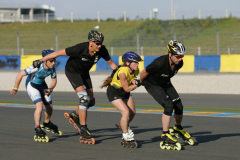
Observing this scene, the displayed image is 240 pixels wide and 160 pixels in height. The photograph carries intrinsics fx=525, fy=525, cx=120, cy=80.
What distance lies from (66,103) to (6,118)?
13.1ft

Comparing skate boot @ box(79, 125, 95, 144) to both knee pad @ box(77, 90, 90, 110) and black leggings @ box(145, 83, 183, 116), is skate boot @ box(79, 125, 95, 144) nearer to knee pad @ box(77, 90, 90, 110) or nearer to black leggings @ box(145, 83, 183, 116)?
knee pad @ box(77, 90, 90, 110)

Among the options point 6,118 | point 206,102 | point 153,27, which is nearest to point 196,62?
point 206,102

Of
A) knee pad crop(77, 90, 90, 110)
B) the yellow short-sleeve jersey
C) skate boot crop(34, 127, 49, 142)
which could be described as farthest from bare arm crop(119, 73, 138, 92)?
skate boot crop(34, 127, 49, 142)

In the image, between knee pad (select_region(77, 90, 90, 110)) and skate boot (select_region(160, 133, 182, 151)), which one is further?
knee pad (select_region(77, 90, 90, 110))

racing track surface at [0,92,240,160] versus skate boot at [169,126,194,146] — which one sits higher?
skate boot at [169,126,194,146]

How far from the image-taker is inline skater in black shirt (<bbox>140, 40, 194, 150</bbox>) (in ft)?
26.7

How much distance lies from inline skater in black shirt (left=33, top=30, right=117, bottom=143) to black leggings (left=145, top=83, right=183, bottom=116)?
0.96 meters

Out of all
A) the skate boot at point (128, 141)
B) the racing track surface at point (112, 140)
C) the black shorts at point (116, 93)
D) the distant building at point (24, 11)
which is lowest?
the racing track surface at point (112, 140)

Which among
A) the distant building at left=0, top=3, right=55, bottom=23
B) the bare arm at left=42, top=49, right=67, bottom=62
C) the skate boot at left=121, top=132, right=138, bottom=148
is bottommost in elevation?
the skate boot at left=121, top=132, right=138, bottom=148

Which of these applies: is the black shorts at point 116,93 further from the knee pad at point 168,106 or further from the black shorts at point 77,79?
the knee pad at point 168,106

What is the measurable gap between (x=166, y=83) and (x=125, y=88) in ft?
2.45

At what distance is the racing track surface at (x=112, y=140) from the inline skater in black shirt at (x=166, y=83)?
21cm

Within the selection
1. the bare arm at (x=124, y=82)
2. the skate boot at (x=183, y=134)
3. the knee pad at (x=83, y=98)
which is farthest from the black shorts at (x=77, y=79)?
the skate boot at (x=183, y=134)

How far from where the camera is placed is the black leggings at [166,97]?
824 centimetres
